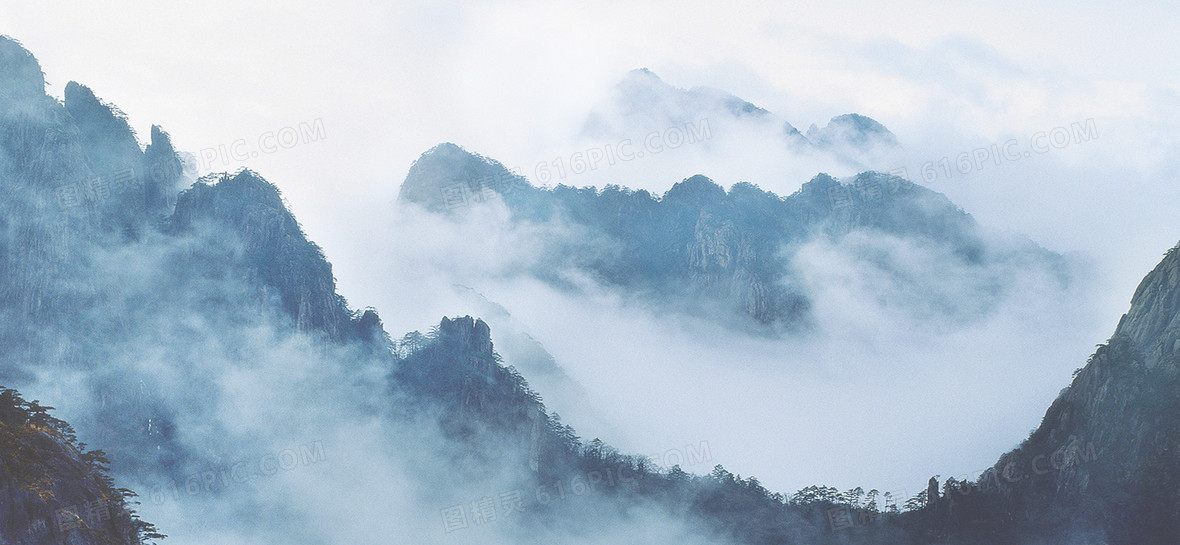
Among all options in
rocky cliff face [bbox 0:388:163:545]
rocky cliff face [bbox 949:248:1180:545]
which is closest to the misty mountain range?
rocky cliff face [bbox 949:248:1180:545]

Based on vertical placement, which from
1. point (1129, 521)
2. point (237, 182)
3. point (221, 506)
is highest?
point (237, 182)

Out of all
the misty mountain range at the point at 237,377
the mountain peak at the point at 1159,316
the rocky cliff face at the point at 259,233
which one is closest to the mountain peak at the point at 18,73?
the misty mountain range at the point at 237,377

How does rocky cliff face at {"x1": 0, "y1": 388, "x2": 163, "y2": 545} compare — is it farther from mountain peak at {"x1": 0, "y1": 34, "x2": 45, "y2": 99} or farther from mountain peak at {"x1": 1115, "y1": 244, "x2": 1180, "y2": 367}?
mountain peak at {"x1": 1115, "y1": 244, "x2": 1180, "y2": 367}

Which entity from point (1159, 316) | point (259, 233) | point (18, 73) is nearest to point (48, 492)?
point (18, 73)

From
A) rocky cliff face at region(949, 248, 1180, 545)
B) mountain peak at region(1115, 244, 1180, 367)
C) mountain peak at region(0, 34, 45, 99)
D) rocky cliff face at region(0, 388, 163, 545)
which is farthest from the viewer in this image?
mountain peak at region(0, 34, 45, 99)

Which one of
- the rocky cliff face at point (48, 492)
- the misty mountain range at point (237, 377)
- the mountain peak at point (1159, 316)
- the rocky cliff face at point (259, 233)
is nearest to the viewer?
the rocky cliff face at point (48, 492)

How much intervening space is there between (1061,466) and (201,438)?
126686mm

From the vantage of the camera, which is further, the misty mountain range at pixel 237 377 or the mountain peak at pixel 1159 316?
the mountain peak at pixel 1159 316

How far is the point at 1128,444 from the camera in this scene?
165 meters

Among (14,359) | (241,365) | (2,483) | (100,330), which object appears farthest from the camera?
(241,365)

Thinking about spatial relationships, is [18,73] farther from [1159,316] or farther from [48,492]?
[1159,316]

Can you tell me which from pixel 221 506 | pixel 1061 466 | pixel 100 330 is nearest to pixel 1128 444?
pixel 1061 466

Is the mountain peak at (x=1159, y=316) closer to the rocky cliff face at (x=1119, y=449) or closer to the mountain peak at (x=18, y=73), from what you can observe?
the rocky cliff face at (x=1119, y=449)

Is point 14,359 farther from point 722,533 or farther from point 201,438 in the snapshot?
point 722,533
